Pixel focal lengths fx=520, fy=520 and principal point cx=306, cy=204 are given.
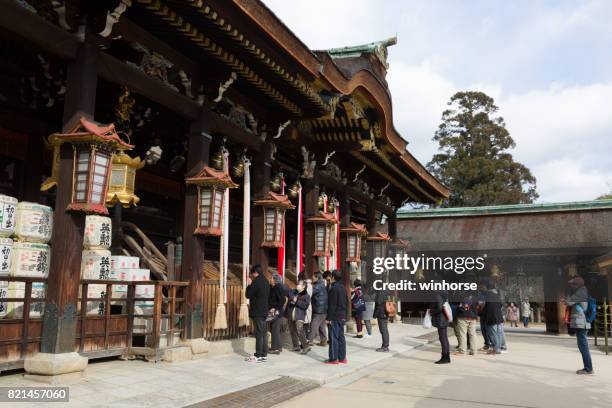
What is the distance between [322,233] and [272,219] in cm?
291

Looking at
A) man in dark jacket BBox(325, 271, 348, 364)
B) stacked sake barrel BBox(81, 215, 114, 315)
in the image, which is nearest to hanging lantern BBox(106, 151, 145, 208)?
stacked sake barrel BBox(81, 215, 114, 315)

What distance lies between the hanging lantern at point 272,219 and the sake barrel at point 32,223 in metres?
4.80

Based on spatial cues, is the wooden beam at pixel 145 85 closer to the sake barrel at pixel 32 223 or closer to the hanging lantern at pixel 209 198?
the hanging lantern at pixel 209 198

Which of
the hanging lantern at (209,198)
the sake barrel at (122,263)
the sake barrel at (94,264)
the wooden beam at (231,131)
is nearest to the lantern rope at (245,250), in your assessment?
the wooden beam at (231,131)

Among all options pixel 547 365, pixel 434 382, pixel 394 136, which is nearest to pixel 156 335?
pixel 434 382

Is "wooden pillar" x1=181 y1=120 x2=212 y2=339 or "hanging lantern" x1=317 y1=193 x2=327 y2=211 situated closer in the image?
"wooden pillar" x1=181 y1=120 x2=212 y2=339

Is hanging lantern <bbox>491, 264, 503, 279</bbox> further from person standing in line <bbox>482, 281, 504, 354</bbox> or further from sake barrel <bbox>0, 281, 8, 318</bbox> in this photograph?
sake barrel <bbox>0, 281, 8, 318</bbox>

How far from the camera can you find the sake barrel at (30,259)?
6605 mm

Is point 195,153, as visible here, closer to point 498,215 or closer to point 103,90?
point 103,90

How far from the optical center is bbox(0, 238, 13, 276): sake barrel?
253 inches

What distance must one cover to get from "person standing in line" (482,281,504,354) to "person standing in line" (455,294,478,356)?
0.48m

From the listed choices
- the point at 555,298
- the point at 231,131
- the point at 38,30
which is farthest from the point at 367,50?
the point at 555,298

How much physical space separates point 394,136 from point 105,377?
10.1m

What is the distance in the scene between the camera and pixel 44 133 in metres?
9.20
